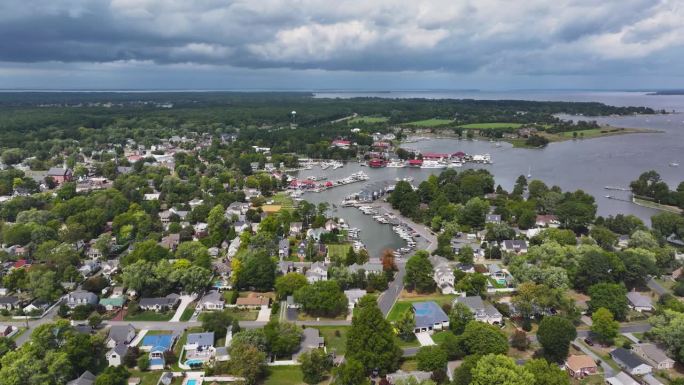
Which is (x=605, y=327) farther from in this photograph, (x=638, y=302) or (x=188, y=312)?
(x=188, y=312)

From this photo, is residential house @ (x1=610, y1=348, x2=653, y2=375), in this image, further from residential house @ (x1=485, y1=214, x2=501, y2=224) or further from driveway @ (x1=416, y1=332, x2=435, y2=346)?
residential house @ (x1=485, y1=214, x2=501, y2=224)

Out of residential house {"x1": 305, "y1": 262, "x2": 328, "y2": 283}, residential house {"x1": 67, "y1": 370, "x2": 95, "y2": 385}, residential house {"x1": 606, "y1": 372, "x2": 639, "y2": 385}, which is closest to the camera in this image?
residential house {"x1": 67, "y1": 370, "x2": 95, "y2": 385}

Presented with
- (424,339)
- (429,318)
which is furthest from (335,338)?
(429,318)

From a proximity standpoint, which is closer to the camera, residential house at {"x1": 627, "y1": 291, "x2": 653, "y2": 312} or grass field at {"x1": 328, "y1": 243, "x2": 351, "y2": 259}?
residential house at {"x1": 627, "y1": 291, "x2": 653, "y2": 312}

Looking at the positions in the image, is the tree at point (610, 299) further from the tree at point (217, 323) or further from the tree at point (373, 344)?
the tree at point (217, 323)

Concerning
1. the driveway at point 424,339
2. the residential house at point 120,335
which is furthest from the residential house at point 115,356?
the driveway at point 424,339

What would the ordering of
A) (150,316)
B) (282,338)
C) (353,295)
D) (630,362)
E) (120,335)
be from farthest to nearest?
(353,295) → (150,316) → (120,335) → (282,338) → (630,362)

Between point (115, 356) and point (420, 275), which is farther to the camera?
point (420, 275)

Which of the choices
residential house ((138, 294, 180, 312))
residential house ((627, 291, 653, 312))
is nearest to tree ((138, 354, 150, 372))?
residential house ((138, 294, 180, 312))
